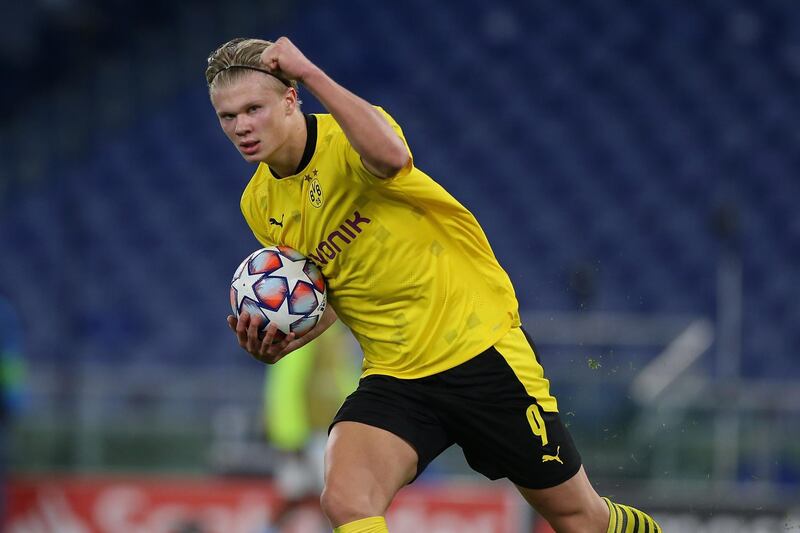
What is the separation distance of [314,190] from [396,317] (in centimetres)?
45

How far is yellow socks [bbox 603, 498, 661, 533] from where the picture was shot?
4127mm

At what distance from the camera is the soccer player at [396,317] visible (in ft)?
12.3

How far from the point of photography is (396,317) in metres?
3.96

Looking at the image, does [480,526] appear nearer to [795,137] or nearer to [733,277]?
[733,277]

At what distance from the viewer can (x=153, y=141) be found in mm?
12602

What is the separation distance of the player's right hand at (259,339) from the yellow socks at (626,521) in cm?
112

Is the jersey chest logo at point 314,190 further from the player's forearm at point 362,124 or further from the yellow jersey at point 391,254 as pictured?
the player's forearm at point 362,124

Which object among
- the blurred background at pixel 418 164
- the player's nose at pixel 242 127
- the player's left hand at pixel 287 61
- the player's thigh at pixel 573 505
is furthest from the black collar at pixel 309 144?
the blurred background at pixel 418 164

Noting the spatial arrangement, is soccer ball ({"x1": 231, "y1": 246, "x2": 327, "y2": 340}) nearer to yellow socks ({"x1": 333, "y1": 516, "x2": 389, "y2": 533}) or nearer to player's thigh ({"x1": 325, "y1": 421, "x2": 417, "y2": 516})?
player's thigh ({"x1": 325, "y1": 421, "x2": 417, "y2": 516})

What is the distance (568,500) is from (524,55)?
8.40 metres

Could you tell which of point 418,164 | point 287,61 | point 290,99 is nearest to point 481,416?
point 290,99

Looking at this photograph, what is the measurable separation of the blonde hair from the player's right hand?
691mm

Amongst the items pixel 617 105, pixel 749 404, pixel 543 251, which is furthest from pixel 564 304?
pixel 749 404

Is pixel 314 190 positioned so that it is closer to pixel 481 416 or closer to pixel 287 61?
pixel 287 61
